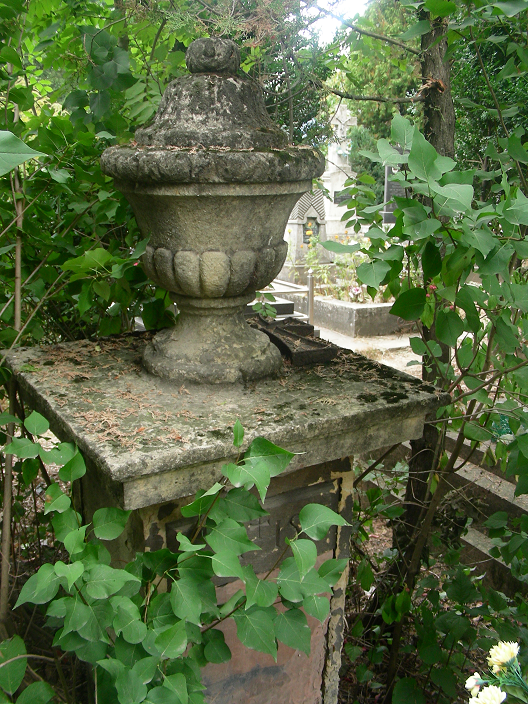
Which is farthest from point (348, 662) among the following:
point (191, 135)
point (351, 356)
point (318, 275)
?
point (318, 275)

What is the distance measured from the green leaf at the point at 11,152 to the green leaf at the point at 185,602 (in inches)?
29.9

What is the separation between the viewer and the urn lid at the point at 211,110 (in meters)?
1.42

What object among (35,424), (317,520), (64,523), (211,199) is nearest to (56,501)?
(64,523)

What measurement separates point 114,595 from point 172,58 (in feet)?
5.71

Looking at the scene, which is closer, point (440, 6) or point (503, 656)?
point (503, 656)

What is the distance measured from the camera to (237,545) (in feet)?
3.62

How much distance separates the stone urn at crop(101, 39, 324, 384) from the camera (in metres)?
1.36

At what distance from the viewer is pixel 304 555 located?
1.06 meters

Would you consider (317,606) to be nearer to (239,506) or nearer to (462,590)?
(239,506)

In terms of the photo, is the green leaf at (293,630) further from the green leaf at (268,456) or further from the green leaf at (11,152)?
the green leaf at (11,152)

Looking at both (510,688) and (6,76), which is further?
(6,76)

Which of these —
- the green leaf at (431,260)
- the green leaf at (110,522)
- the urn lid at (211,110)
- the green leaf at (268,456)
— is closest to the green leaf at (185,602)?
the green leaf at (110,522)

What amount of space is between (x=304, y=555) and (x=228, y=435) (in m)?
0.33

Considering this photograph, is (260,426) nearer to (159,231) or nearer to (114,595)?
(114,595)
